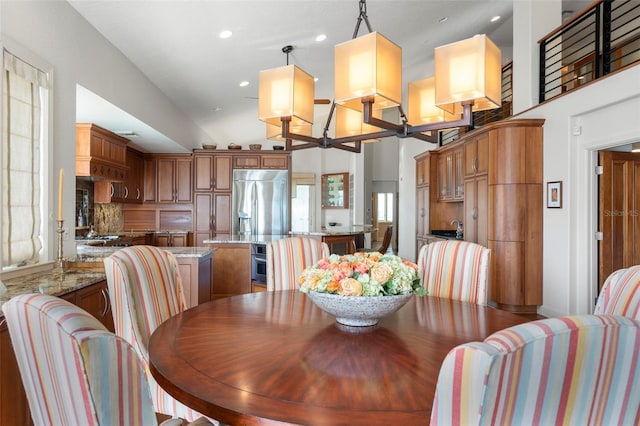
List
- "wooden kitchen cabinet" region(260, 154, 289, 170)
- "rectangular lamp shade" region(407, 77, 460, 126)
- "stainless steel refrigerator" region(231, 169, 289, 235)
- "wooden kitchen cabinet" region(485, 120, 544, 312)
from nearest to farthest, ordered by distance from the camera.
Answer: "rectangular lamp shade" region(407, 77, 460, 126) < "wooden kitchen cabinet" region(485, 120, 544, 312) < "stainless steel refrigerator" region(231, 169, 289, 235) < "wooden kitchen cabinet" region(260, 154, 289, 170)

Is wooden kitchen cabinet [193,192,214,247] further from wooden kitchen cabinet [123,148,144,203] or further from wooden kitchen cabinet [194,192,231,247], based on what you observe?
wooden kitchen cabinet [123,148,144,203]

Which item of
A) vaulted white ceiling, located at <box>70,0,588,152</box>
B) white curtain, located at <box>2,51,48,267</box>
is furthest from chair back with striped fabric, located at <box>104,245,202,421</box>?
vaulted white ceiling, located at <box>70,0,588,152</box>

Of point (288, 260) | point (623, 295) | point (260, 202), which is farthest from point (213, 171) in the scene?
point (623, 295)

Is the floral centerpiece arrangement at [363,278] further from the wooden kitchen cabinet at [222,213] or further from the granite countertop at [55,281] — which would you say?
the wooden kitchen cabinet at [222,213]

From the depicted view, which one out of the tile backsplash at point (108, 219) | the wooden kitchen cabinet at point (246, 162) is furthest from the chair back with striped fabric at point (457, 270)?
the tile backsplash at point (108, 219)

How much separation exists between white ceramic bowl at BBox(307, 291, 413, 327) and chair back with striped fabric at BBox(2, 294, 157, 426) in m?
0.73

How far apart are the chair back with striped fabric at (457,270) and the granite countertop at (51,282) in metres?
1.94

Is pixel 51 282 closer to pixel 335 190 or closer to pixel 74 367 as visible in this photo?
pixel 74 367

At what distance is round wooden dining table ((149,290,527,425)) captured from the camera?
866 millimetres

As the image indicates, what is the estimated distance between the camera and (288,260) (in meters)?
2.56

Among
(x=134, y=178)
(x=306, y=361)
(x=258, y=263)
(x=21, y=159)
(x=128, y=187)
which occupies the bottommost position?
(x=258, y=263)

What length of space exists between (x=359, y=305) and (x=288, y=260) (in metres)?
1.24

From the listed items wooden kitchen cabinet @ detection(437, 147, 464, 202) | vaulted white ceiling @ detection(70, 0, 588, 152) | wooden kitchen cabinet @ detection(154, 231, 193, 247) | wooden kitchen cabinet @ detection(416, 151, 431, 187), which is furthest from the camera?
wooden kitchen cabinet @ detection(416, 151, 431, 187)

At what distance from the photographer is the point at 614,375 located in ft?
2.15
